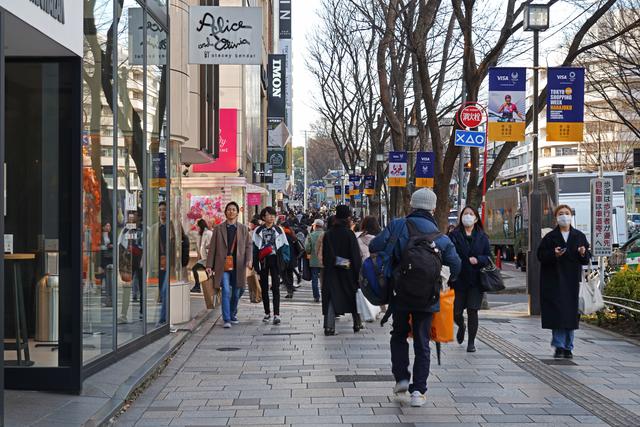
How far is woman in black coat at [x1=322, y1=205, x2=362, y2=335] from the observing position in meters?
13.5

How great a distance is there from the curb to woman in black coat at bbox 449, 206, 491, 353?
3559 millimetres

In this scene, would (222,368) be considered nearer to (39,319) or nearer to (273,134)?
(39,319)

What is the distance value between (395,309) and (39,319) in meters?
3.46

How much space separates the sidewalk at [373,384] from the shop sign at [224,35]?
4198 millimetres

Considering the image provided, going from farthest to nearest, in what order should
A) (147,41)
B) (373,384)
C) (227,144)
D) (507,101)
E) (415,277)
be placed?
(227,144) → (507,101) → (147,41) → (373,384) → (415,277)

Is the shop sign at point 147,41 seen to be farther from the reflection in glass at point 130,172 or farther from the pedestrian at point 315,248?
the pedestrian at point 315,248

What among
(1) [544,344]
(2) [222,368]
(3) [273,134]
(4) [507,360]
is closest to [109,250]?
(2) [222,368]

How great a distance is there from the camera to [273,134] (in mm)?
52312

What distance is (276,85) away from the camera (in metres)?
59.7

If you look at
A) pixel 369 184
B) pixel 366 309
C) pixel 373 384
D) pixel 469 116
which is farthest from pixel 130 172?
pixel 369 184

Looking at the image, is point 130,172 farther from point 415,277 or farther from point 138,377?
point 415,277

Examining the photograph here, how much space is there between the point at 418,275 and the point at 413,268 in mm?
72

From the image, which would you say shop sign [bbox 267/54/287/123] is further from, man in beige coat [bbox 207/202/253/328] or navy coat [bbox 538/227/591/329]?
navy coat [bbox 538/227/591/329]

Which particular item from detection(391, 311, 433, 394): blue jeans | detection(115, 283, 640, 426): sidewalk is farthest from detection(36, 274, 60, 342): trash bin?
detection(391, 311, 433, 394): blue jeans
